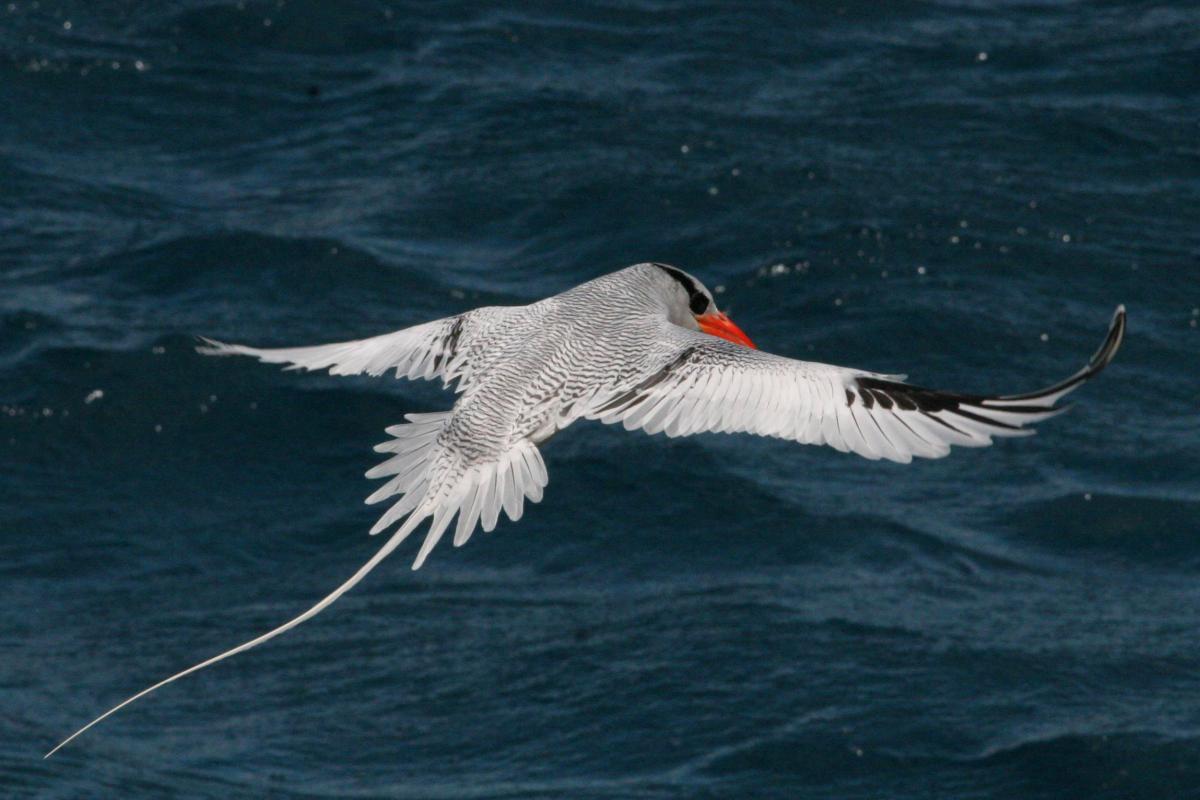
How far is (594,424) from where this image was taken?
1405cm

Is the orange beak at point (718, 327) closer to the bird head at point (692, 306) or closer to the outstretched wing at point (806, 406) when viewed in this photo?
the bird head at point (692, 306)

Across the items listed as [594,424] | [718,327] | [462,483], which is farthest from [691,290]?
[594,424]

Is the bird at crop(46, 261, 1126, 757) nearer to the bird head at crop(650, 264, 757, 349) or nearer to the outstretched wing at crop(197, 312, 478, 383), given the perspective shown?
the outstretched wing at crop(197, 312, 478, 383)

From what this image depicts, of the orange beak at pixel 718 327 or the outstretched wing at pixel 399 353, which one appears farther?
the orange beak at pixel 718 327

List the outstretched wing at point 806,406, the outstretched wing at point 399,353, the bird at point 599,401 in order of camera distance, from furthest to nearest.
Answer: the outstretched wing at point 399,353 < the bird at point 599,401 < the outstretched wing at point 806,406

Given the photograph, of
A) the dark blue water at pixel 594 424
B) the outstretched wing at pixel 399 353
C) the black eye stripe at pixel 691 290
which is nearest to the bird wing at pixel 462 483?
the outstretched wing at pixel 399 353

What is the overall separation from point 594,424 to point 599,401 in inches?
222

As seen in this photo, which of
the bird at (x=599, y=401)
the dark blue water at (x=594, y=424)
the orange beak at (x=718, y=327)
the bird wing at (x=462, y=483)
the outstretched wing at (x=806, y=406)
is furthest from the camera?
the dark blue water at (x=594, y=424)

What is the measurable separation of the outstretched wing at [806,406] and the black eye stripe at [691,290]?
148 centimetres

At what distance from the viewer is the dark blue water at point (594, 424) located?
11.1m

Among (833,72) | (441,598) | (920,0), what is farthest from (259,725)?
(920,0)

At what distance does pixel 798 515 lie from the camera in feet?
41.8

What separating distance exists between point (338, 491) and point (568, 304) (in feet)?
14.0

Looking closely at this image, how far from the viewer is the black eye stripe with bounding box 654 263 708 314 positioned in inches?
399
